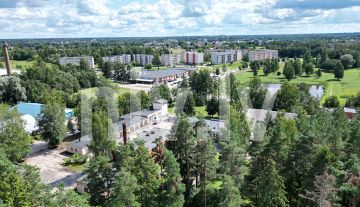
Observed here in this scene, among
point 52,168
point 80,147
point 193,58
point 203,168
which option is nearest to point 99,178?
point 203,168

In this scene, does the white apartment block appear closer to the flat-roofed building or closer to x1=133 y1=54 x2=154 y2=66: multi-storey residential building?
x1=133 y1=54 x2=154 y2=66: multi-storey residential building

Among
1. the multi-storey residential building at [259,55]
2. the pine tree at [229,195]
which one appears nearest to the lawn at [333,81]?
the multi-storey residential building at [259,55]

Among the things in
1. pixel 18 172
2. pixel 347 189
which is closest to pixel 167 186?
pixel 18 172

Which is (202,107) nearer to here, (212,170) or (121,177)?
(212,170)

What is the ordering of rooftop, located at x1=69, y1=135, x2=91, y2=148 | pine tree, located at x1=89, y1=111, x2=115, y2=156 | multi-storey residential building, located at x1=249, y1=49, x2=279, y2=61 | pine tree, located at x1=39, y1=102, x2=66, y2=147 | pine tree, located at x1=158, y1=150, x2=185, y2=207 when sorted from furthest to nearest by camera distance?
multi-storey residential building, located at x1=249, y1=49, x2=279, y2=61
pine tree, located at x1=39, y1=102, x2=66, y2=147
rooftop, located at x1=69, y1=135, x2=91, y2=148
pine tree, located at x1=89, y1=111, x2=115, y2=156
pine tree, located at x1=158, y1=150, x2=185, y2=207

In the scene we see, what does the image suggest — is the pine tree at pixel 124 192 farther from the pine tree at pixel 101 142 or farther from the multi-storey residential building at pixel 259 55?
the multi-storey residential building at pixel 259 55

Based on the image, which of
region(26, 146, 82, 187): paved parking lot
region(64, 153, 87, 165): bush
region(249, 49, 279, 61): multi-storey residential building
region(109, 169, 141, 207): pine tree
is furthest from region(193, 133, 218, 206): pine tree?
region(249, 49, 279, 61): multi-storey residential building
